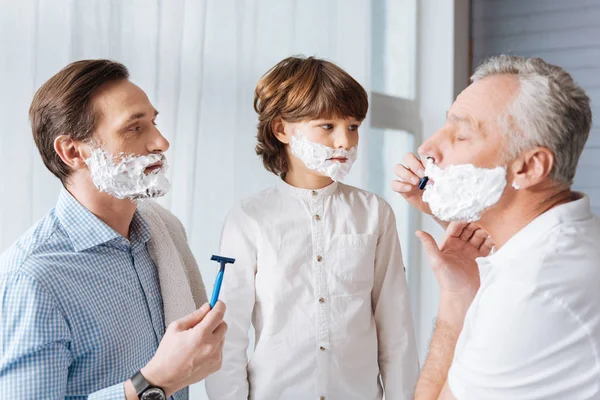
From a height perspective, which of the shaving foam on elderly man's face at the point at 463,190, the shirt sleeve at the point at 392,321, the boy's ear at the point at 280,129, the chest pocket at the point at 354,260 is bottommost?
the shirt sleeve at the point at 392,321

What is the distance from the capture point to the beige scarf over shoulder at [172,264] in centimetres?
136

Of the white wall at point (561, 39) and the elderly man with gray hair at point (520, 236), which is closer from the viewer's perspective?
the elderly man with gray hair at point (520, 236)

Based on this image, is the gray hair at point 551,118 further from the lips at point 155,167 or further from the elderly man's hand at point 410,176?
the lips at point 155,167

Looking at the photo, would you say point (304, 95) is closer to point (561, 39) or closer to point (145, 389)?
point (145, 389)

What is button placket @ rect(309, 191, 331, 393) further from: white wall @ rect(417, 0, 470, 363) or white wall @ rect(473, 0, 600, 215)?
white wall @ rect(473, 0, 600, 215)

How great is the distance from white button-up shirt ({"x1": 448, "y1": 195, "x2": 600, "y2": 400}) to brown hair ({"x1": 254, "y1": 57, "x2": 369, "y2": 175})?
2.00ft

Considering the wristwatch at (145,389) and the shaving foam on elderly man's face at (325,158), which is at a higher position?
the shaving foam on elderly man's face at (325,158)

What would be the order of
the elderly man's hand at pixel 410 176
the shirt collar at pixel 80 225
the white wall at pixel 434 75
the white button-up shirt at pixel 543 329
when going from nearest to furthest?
1. the white button-up shirt at pixel 543 329
2. the shirt collar at pixel 80 225
3. the elderly man's hand at pixel 410 176
4. the white wall at pixel 434 75

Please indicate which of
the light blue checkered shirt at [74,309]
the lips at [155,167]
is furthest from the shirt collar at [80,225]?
the lips at [155,167]

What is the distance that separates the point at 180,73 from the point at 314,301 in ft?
2.06

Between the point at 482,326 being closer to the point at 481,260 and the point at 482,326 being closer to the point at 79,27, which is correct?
the point at 481,260

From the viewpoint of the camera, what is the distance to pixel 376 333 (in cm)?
163

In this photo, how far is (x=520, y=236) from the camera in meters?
1.12

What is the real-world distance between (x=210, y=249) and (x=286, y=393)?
0.45 metres
